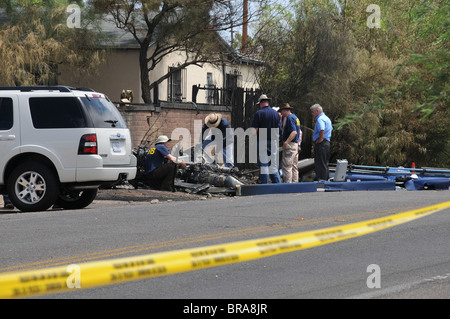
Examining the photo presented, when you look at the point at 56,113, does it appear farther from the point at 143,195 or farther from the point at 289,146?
the point at 289,146

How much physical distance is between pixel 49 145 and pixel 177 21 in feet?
46.8

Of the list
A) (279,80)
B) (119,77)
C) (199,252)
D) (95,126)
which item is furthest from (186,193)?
(279,80)

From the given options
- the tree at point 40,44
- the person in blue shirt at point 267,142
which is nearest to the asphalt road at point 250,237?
the person in blue shirt at point 267,142

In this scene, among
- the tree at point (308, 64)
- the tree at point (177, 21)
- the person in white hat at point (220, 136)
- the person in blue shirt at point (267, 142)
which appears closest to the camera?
the person in blue shirt at point (267, 142)

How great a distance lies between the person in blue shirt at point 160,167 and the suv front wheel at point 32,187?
3.74 m

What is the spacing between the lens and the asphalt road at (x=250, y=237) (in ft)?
21.2

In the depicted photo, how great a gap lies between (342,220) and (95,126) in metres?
4.36

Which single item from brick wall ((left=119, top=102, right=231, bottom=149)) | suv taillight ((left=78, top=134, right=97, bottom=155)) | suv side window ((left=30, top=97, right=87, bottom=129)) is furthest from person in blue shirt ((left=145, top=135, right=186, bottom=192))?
brick wall ((left=119, top=102, right=231, bottom=149))

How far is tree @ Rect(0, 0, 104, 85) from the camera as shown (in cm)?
2394

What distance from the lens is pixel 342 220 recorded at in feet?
35.6

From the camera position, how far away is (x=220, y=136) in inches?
724

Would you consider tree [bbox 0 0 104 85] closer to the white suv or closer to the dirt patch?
the dirt patch

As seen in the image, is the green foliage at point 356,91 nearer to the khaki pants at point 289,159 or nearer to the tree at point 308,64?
the tree at point 308,64
